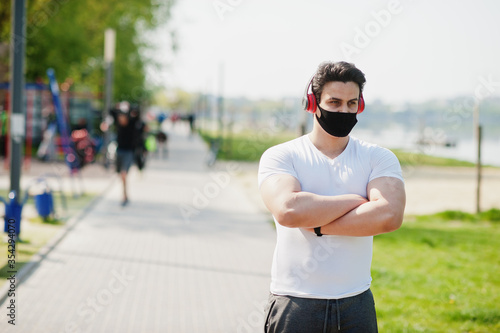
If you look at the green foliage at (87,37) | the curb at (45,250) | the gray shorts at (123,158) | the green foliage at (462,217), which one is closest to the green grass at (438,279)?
the green foliage at (462,217)

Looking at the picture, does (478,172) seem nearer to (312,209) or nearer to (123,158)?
(123,158)

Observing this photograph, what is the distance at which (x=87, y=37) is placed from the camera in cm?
2916

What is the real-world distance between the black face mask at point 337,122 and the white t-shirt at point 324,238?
0.09 metres

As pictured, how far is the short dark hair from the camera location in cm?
267

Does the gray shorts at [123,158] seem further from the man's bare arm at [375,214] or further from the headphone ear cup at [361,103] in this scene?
the man's bare arm at [375,214]

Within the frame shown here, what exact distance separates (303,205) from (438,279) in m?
4.84

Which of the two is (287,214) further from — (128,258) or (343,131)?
(128,258)

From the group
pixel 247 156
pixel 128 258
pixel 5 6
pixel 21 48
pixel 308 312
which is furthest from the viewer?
pixel 247 156

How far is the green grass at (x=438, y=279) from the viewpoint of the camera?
5.41m

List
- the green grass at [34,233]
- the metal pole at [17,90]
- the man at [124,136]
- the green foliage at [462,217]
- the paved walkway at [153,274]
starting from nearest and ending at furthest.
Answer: the paved walkway at [153,274] → the green grass at [34,233] → the metal pole at [17,90] → the man at [124,136] → the green foliage at [462,217]

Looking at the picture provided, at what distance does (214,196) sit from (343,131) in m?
12.1

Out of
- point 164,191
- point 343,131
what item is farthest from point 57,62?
point 343,131

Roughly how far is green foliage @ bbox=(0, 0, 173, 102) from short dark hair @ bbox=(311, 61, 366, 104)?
699 inches

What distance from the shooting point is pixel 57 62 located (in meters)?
23.3
